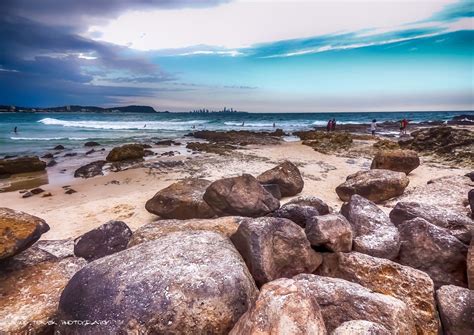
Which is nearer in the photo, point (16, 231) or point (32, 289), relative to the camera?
point (32, 289)

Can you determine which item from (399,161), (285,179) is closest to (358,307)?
(285,179)

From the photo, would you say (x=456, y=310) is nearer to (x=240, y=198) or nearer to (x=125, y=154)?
(x=240, y=198)

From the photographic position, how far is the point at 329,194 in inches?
357

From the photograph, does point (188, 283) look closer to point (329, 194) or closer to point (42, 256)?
point (42, 256)

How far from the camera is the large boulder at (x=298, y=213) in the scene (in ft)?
16.9

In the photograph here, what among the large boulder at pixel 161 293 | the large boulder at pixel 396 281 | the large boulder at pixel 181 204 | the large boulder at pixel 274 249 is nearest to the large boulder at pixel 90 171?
the large boulder at pixel 181 204

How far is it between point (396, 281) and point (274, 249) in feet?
4.93

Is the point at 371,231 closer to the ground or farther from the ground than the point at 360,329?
closer to the ground

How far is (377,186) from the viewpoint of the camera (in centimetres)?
780

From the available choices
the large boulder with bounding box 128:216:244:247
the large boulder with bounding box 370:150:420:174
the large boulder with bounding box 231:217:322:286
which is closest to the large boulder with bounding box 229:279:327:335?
the large boulder with bounding box 231:217:322:286

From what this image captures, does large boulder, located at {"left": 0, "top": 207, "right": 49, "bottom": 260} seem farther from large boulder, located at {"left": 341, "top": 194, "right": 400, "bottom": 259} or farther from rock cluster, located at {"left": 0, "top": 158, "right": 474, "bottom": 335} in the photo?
large boulder, located at {"left": 341, "top": 194, "right": 400, "bottom": 259}

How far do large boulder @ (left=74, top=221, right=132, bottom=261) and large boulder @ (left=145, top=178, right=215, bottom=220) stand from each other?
1.97 m

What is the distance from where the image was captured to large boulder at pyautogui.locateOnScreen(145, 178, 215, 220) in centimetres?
668

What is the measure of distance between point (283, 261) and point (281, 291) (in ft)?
4.45
